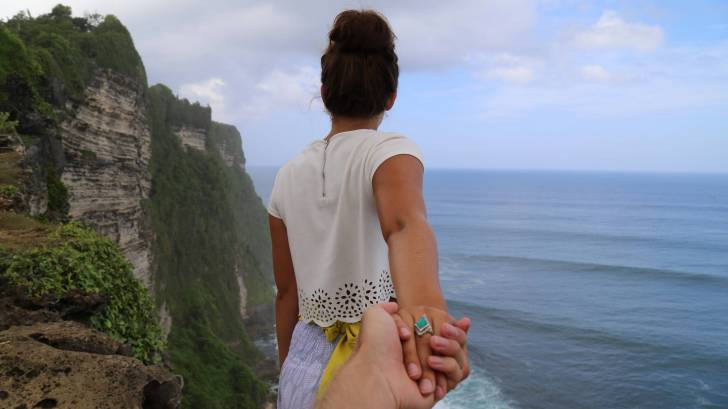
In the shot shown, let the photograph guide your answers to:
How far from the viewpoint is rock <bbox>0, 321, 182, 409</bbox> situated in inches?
98.4

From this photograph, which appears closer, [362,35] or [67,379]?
[362,35]

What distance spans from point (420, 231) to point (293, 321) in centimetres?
105

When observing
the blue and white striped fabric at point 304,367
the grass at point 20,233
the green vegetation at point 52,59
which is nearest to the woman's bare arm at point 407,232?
the blue and white striped fabric at point 304,367

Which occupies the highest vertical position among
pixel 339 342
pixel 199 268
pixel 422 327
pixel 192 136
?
pixel 192 136

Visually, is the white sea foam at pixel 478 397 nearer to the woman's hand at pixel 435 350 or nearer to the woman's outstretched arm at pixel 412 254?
the woman's outstretched arm at pixel 412 254

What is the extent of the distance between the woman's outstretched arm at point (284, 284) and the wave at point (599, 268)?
50.1 metres

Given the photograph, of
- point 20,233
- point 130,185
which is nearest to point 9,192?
point 20,233

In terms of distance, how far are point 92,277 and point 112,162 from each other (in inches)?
572

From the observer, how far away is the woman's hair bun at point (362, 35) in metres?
1.79

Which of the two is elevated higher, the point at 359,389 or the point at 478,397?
the point at 359,389

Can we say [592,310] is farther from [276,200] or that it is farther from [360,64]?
[360,64]

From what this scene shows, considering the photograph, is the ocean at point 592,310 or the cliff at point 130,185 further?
the ocean at point 592,310

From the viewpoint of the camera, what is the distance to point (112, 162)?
60.2 feet

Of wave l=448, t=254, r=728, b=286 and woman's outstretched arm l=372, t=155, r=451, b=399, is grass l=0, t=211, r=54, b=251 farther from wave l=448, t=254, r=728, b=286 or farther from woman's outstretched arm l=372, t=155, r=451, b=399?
wave l=448, t=254, r=728, b=286
